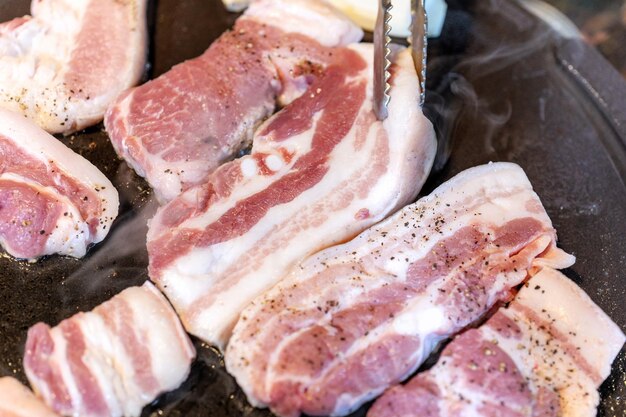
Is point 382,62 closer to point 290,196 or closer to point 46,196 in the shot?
point 290,196

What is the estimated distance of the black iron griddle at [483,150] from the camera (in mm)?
2449

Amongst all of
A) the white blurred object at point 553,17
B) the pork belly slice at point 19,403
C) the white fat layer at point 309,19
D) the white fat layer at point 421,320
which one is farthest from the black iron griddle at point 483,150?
the white fat layer at point 421,320

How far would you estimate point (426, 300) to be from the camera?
235 centimetres

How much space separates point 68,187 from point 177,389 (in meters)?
0.92

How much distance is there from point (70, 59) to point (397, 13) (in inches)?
60.1

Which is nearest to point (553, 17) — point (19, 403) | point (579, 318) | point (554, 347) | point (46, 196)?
point (579, 318)

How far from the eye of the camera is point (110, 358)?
2.21 m

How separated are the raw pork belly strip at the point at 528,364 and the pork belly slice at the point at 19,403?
1.08 meters

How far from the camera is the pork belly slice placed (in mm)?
2135

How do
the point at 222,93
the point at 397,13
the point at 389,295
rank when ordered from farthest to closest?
the point at 397,13 → the point at 222,93 → the point at 389,295

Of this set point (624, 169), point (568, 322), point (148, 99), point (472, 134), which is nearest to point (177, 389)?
point (148, 99)

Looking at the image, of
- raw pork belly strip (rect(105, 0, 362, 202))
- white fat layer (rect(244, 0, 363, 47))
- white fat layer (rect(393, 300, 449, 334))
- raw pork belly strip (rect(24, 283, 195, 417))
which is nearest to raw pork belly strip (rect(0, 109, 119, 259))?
raw pork belly strip (rect(105, 0, 362, 202))

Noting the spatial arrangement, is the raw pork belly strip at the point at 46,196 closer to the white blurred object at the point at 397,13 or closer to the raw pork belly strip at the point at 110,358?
the raw pork belly strip at the point at 110,358

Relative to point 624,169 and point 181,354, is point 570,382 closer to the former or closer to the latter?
point 624,169
